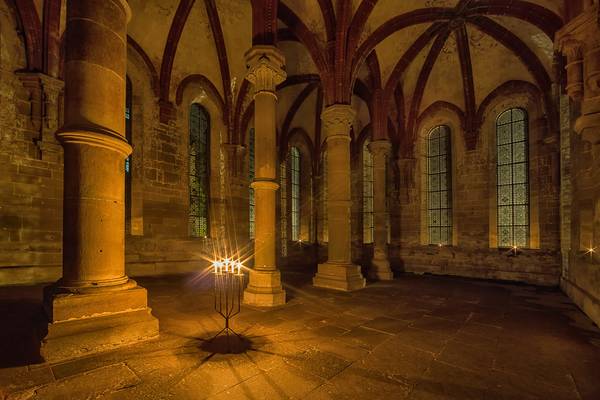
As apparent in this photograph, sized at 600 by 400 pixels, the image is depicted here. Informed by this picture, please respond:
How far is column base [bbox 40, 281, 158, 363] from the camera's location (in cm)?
301

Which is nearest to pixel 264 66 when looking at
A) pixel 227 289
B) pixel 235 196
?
pixel 227 289

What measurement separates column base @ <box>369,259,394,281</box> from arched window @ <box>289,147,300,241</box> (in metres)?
5.93

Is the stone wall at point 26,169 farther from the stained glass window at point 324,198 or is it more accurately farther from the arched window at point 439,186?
the arched window at point 439,186

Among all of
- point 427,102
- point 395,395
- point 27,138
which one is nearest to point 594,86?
point 395,395

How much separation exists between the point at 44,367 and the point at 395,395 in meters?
3.12

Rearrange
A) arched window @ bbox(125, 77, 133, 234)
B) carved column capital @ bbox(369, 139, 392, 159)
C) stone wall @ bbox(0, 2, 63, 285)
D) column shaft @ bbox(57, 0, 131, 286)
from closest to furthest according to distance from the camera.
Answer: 1. column shaft @ bbox(57, 0, 131, 286)
2. stone wall @ bbox(0, 2, 63, 285)
3. arched window @ bbox(125, 77, 133, 234)
4. carved column capital @ bbox(369, 139, 392, 159)

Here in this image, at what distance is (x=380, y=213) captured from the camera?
34.1 feet

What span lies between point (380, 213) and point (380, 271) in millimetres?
1898

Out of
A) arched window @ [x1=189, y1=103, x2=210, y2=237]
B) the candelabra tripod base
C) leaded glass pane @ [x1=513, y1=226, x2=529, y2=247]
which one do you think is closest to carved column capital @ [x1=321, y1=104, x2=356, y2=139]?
the candelabra tripod base

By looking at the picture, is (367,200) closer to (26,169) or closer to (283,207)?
(283,207)

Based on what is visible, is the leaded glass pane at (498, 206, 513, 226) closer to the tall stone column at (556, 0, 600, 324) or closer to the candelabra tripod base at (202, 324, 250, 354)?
the tall stone column at (556, 0, 600, 324)

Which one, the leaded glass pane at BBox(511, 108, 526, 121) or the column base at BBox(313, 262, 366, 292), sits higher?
the leaded glass pane at BBox(511, 108, 526, 121)

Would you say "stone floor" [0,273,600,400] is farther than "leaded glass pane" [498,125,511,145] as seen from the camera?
No

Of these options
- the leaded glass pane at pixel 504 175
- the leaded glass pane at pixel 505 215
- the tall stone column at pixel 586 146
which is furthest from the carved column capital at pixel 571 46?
the leaded glass pane at pixel 505 215
